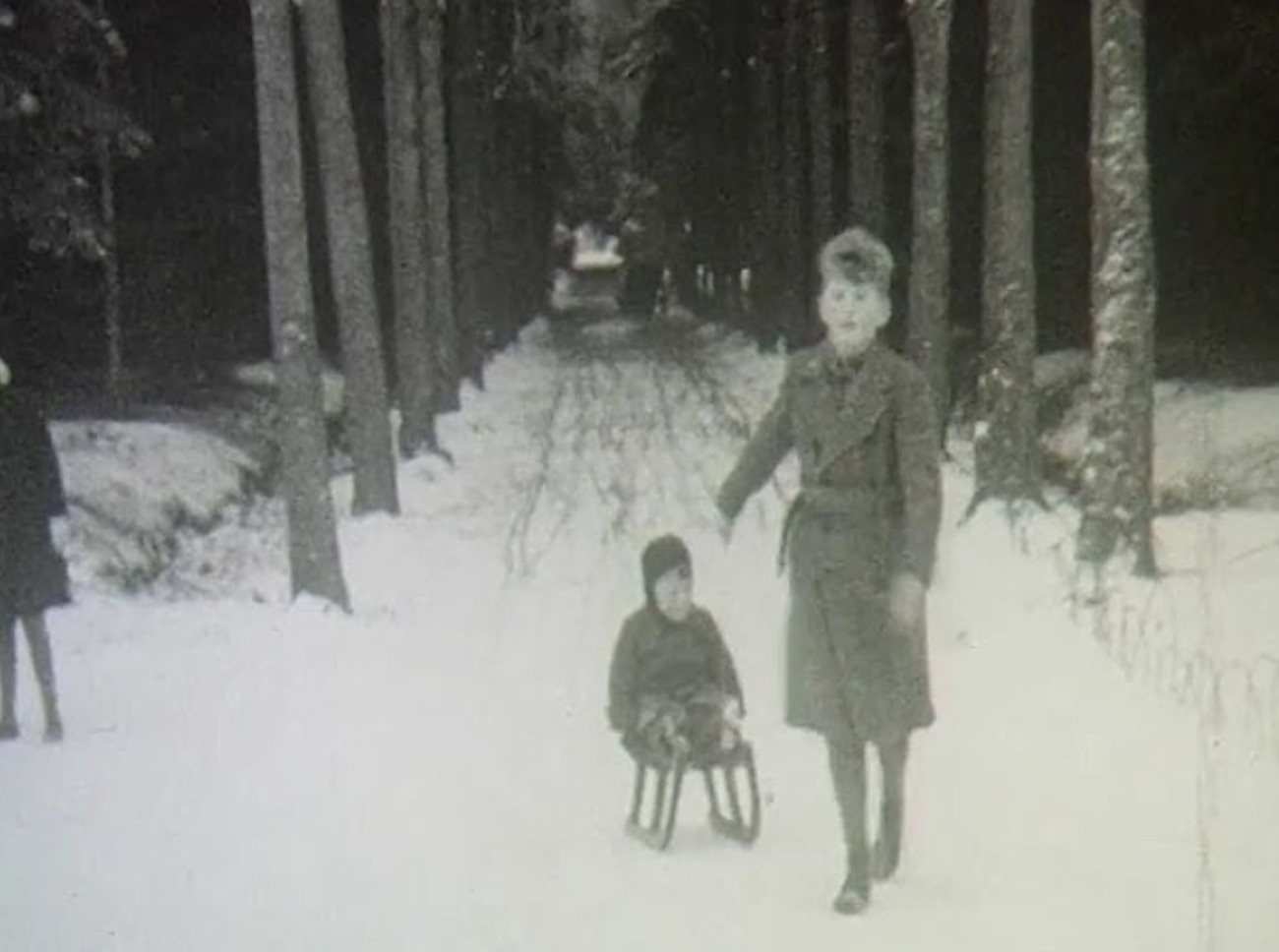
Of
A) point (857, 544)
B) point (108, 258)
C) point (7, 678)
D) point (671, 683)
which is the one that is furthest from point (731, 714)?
point (108, 258)

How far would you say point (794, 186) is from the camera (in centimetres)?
2041

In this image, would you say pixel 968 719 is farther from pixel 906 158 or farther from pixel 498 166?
pixel 498 166

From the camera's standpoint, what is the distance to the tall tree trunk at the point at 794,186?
16.9 m

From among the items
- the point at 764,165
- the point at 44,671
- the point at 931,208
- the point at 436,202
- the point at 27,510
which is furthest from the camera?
the point at 764,165

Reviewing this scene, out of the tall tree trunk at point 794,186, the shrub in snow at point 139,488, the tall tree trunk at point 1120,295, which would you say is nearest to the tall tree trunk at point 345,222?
the shrub in snow at point 139,488

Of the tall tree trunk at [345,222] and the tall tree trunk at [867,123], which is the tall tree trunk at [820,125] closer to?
the tall tree trunk at [867,123]

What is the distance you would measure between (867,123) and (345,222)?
3.51 meters

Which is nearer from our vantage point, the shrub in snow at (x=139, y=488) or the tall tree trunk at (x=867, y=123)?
the shrub in snow at (x=139, y=488)

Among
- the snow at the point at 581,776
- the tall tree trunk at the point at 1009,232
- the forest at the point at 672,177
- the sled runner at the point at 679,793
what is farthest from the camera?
the tall tree trunk at the point at 1009,232

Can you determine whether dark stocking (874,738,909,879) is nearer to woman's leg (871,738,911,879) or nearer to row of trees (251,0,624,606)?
woman's leg (871,738,911,879)

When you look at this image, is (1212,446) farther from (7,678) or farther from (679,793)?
(7,678)

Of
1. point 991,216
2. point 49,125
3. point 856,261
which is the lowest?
point 991,216

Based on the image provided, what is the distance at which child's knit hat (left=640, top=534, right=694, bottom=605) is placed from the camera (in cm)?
623

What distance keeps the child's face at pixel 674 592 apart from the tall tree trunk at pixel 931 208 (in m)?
5.12
